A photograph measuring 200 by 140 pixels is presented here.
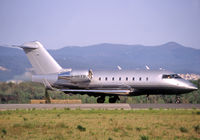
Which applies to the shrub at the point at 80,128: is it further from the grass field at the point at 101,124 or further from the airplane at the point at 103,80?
the airplane at the point at 103,80

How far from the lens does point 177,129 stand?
23.2m

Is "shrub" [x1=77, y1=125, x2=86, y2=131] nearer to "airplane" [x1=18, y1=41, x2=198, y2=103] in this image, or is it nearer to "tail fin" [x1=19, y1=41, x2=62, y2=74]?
"airplane" [x1=18, y1=41, x2=198, y2=103]

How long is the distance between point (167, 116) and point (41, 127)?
331 inches

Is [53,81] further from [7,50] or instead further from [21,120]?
[7,50]

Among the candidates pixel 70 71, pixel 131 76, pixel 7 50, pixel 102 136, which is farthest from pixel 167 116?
pixel 7 50

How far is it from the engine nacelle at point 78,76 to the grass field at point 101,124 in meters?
11.2

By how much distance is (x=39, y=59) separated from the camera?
45156mm

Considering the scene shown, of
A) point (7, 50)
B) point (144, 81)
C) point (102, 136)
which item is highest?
point (7, 50)

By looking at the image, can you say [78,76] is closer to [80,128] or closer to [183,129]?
[80,128]

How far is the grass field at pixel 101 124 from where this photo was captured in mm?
21411

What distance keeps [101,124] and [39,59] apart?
70.3 feet

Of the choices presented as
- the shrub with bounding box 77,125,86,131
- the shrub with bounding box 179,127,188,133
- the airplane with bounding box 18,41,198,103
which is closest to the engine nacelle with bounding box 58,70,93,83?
the airplane with bounding box 18,41,198,103

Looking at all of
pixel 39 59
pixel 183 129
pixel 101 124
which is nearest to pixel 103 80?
pixel 39 59

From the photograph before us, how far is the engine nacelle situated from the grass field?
442 inches
